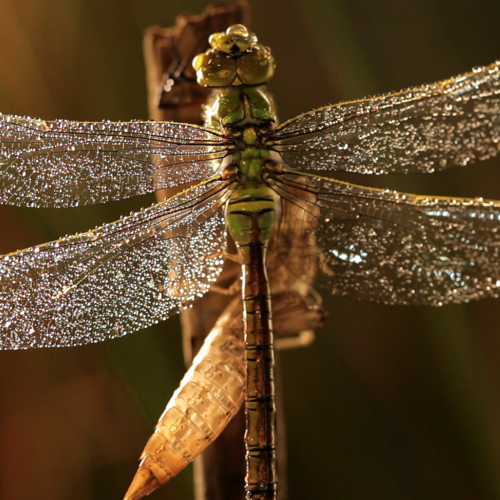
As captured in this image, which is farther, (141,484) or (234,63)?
(234,63)

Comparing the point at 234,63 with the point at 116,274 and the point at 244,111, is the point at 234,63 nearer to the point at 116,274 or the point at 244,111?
the point at 244,111

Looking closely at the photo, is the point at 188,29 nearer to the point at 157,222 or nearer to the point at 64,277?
the point at 157,222

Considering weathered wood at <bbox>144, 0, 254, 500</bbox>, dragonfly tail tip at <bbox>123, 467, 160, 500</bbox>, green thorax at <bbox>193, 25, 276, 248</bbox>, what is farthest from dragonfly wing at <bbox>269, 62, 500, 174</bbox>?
dragonfly tail tip at <bbox>123, 467, 160, 500</bbox>

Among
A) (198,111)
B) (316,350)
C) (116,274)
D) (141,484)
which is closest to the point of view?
(141,484)

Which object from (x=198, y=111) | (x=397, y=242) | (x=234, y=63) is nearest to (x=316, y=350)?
(x=397, y=242)

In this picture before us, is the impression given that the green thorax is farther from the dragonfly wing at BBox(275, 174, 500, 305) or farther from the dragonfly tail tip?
the dragonfly tail tip

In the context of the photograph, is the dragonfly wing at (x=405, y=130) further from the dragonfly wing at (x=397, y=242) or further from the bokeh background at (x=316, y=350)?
the bokeh background at (x=316, y=350)
